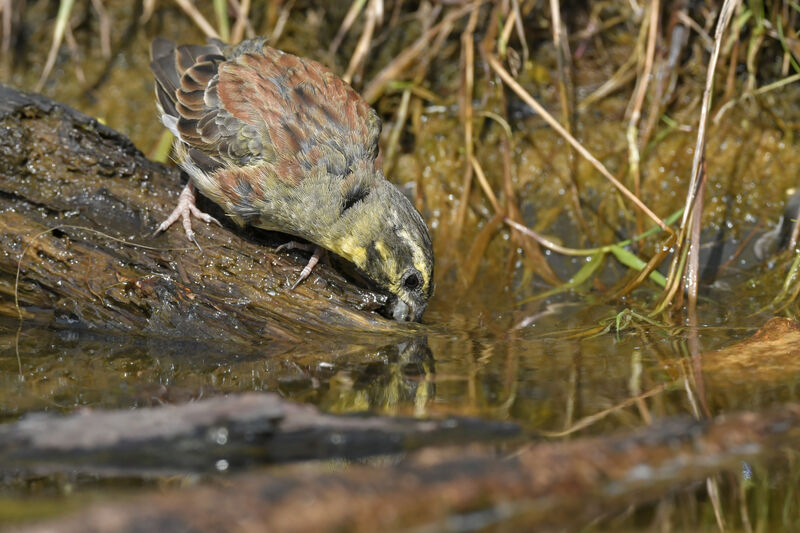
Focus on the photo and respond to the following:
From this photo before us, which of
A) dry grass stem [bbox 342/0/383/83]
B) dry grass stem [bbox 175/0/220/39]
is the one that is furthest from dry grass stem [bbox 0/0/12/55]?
dry grass stem [bbox 342/0/383/83]

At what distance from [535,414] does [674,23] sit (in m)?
4.44

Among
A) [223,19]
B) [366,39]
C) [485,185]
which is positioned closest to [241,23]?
[223,19]

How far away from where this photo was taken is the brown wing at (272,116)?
5164 mm

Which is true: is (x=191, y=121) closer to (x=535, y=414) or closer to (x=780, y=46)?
(x=535, y=414)

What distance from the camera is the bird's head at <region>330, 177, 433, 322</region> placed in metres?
5.05

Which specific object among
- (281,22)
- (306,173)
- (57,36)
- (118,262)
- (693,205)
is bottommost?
(118,262)

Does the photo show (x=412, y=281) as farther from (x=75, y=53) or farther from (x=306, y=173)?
(x=75, y=53)

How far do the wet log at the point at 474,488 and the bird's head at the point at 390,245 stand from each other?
2117 millimetres

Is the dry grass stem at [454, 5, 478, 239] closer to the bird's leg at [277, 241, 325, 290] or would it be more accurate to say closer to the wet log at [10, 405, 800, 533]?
the bird's leg at [277, 241, 325, 290]

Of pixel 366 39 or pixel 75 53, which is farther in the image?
pixel 75 53

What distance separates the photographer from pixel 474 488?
2.64 metres

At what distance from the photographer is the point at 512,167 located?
22.4 feet

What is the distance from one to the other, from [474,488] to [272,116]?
3.26 m

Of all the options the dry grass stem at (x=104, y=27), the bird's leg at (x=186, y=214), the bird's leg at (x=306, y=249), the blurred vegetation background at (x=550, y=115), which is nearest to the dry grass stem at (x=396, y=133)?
the blurred vegetation background at (x=550, y=115)
